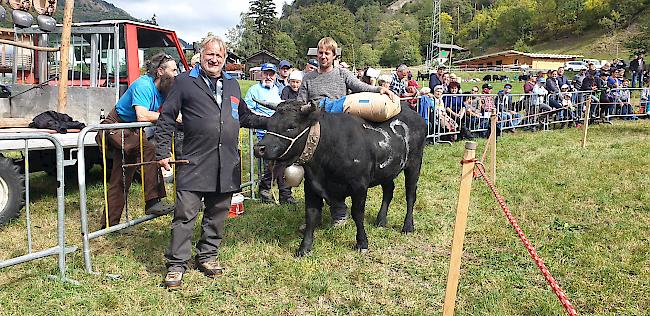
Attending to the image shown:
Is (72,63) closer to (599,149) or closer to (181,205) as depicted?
(181,205)

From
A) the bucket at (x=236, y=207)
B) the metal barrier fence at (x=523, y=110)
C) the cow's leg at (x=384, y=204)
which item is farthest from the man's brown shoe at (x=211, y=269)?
the metal barrier fence at (x=523, y=110)

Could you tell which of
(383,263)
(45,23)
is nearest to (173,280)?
(383,263)

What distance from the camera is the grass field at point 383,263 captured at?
3.64 m

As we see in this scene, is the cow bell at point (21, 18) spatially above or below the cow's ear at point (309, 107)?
above

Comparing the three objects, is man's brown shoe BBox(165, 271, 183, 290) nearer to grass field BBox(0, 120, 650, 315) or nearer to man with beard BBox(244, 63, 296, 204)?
grass field BBox(0, 120, 650, 315)

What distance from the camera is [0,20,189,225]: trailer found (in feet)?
22.0

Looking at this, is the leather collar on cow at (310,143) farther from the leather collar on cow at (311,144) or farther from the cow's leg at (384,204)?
the cow's leg at (384,204)

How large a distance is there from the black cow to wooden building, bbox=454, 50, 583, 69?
247 feet

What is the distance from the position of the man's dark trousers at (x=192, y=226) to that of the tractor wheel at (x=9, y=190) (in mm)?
2228

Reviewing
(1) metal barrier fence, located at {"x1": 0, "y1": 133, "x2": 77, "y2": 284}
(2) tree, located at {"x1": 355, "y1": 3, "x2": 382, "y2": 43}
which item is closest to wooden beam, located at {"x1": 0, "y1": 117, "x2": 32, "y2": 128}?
(1) metal barrier fence, located at {"x1": 0, "y1": 133, "x2": 77, "y2": 284}

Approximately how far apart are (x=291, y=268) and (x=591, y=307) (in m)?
2.30

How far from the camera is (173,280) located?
3877mm

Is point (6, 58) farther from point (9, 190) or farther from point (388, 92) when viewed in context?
point (388, 92)

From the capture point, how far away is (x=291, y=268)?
4.26 m
